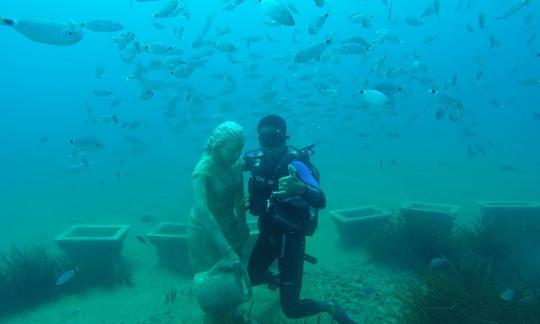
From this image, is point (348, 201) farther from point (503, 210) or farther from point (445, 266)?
point (445, 266)

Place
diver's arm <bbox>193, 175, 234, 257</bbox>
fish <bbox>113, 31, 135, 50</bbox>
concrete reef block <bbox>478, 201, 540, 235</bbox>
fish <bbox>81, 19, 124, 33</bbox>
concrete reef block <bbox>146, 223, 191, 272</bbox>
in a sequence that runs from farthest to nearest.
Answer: fish <bbox>113, 31, 135, 50</bbox>
fish <bbox>81, 19, 124, 33</bbox>
concrete reef block <bbox>478, 201, 540, 235</bbox>
concrete reef block <bbox>146, 223, 191, 272</bbox>
diver's arm <bbox>193, 175, 234, 257</bbox>

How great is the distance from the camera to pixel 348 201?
15117mm

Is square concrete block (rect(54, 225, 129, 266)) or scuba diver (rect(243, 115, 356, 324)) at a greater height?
scuba diver (rect(243, 115, 356, 324))

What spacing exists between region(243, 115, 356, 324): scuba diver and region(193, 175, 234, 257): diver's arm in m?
0.67

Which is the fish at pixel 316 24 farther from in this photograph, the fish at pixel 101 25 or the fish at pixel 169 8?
the fish at pixel 101 25

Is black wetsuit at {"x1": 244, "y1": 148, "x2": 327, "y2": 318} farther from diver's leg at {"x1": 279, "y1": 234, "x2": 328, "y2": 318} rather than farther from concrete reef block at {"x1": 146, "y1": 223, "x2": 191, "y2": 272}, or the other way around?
concrete reef block at {"x1": 146, "y1": 223, "x2": 191, "y2": 272}

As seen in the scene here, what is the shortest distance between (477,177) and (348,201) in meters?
8.56

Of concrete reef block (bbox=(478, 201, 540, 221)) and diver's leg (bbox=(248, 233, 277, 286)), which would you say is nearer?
diver's leg (bbox=(248, 233, 277, 286))

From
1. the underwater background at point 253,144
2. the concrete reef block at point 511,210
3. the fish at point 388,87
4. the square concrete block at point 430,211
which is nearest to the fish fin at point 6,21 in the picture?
Answer: the underwater background at point 253,144

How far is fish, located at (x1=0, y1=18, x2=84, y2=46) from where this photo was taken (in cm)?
489

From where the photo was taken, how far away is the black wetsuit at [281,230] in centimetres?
452

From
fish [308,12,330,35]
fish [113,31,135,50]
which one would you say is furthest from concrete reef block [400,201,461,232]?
fish [113,31,135,50]

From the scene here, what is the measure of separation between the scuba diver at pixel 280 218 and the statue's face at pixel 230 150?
31cm

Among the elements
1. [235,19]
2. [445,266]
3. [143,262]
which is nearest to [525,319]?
[445,266]
